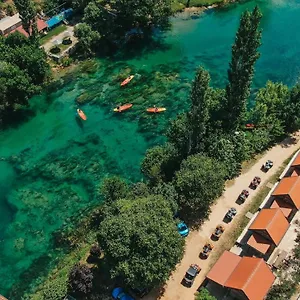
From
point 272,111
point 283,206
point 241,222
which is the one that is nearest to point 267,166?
point 283,206

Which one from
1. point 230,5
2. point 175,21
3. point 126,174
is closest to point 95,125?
point 126,174

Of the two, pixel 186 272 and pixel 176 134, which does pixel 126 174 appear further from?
pixel 186 272

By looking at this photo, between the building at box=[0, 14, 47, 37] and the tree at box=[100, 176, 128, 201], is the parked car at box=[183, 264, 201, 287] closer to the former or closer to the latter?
the tree at box=[100, 176, 128, 201]

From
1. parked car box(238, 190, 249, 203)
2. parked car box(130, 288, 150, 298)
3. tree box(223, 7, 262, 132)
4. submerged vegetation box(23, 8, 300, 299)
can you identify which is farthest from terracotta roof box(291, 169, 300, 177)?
parked car box(130, 288, 150, 298)

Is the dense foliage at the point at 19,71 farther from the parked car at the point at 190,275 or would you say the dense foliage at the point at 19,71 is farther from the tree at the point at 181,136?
the parked car at the point at 190,275

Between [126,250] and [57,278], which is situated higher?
[126,250]
